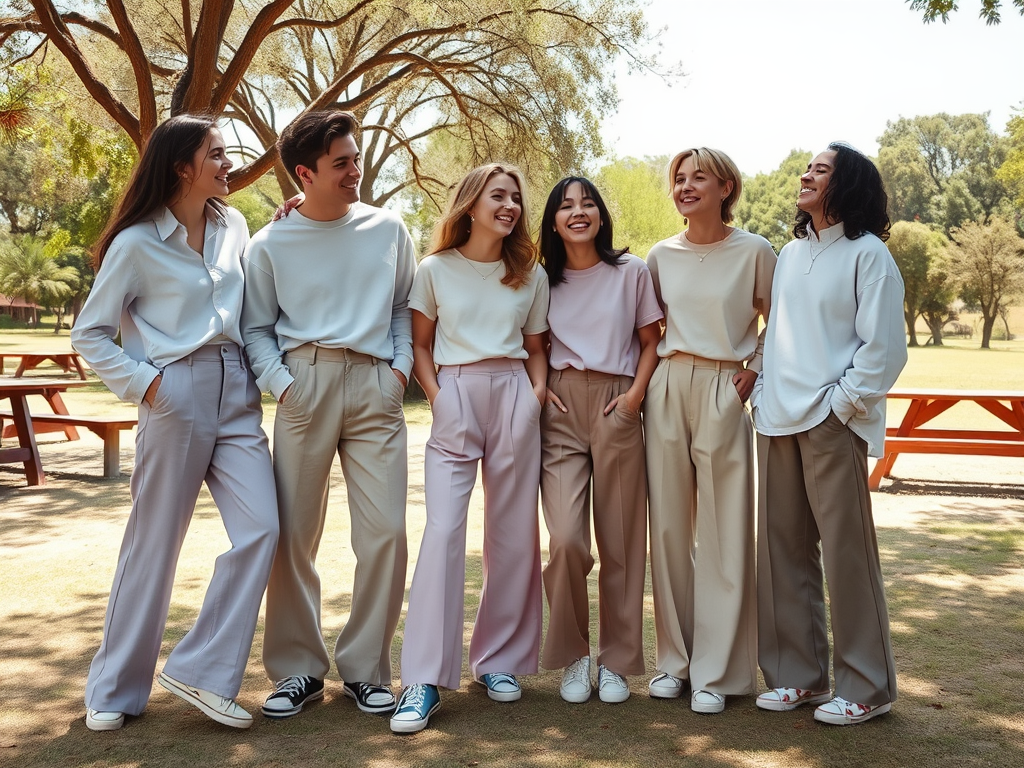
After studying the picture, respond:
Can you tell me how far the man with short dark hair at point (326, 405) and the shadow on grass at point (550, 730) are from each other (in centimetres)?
23

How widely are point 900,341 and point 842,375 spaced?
239 mm

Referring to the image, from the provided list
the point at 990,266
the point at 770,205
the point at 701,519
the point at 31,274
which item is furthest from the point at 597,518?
the point at 770,205

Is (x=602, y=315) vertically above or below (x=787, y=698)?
above

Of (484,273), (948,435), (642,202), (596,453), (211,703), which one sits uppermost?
(642,202)

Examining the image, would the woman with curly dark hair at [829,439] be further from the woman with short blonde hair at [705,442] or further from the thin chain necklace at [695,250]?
the thin chain necklace at [695,250]

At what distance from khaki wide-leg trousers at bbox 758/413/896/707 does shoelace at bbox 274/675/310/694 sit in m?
1.73

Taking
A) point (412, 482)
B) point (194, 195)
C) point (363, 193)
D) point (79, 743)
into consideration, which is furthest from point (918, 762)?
point (363, 193)

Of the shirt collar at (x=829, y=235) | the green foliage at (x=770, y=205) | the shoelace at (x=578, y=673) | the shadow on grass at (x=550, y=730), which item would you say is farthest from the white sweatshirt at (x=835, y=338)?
the green foliage at (x=770, y=205)

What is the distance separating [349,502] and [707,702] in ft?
4.95

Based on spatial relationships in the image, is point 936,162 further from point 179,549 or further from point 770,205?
point 179,549

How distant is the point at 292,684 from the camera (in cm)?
352

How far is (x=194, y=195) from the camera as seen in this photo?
354cm

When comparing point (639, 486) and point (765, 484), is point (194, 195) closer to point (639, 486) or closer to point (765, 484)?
point (639, 486)

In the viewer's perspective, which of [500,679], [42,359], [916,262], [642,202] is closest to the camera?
[500,679]
